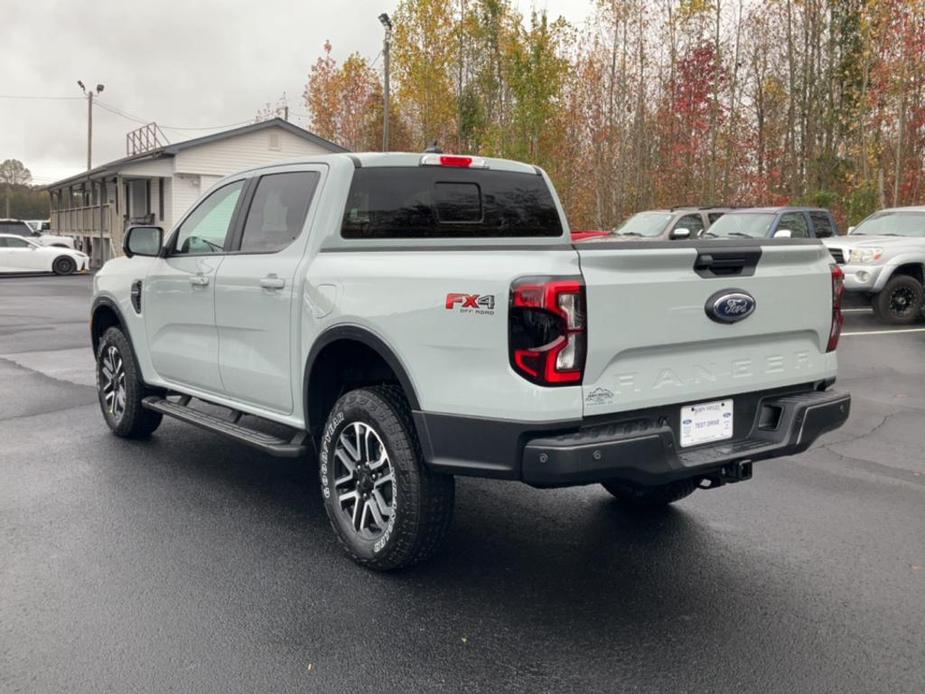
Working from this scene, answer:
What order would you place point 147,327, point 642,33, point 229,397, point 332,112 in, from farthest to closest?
point 332,112 → point 642,33 → point 147,327 → point 229,397

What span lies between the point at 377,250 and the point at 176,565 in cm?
176

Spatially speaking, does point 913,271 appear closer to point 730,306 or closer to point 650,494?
point 650,494

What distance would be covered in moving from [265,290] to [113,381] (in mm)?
2632

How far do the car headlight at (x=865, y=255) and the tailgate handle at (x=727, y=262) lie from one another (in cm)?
1142

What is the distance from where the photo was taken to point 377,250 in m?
4.28

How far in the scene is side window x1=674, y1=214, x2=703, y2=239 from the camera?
16922 millimetres

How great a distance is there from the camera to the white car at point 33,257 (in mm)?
30094

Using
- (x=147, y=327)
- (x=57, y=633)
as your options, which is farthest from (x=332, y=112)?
(x=57, y=633)

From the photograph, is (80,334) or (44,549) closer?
(44,549)

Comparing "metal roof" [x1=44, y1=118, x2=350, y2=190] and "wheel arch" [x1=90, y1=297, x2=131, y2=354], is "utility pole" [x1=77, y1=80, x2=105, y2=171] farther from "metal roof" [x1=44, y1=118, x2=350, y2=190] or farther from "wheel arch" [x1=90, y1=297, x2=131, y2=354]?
"wheel arch" [x1=90, y1=297, x2=131, y2=354]

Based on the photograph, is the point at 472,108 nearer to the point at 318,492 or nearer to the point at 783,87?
the point at 783,87

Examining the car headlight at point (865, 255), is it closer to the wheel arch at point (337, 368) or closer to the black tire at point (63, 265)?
the wheel arch at point (337, 368)

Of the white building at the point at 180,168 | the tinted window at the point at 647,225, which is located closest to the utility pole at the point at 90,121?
the white building at the point at 180,168

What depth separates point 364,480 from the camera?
412 centimetres
